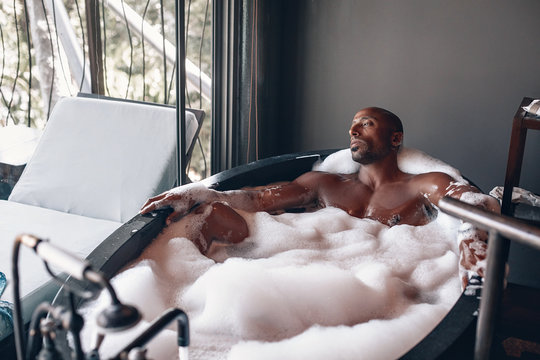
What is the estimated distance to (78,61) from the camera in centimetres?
222

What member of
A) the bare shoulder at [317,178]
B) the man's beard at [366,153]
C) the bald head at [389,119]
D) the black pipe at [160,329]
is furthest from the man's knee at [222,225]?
the black pipe at [160,329]

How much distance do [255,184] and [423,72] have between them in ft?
4.25

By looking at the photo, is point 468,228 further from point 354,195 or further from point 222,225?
point 222,225

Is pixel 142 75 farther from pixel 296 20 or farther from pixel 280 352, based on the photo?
pixel 280 352

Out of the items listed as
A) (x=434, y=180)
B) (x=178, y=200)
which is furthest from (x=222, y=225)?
(x=434, y=180)

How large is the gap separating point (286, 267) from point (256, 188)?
62 centimetres

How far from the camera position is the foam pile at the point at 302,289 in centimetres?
137

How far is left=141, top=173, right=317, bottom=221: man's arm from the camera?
199cm

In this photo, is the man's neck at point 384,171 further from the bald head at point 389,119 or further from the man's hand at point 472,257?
the man's hand at point 472,257

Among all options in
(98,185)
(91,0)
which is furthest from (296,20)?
(98,185)

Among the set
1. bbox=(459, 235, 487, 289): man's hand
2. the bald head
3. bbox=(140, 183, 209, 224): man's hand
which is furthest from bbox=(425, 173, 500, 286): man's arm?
bbox=(140, 183, 209, 224): man's hand

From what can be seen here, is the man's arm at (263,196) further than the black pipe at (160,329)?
Yes

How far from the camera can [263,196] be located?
7.39 feet

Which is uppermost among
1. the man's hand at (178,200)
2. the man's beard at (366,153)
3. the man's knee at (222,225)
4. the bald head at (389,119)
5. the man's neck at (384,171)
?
the bald head at (389,119)
